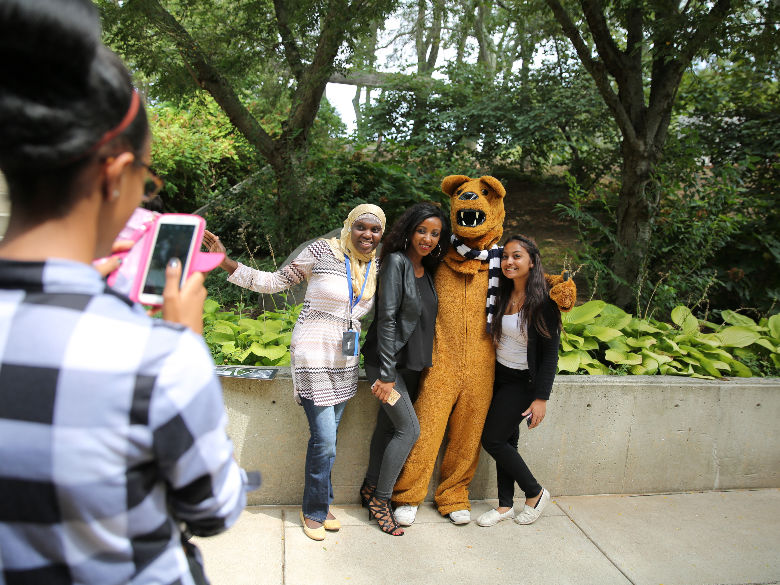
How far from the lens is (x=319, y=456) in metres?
3.29

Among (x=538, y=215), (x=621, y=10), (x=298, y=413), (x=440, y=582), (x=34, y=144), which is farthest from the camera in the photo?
(x=538, y=215)

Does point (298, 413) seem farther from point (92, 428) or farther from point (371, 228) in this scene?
point (92, 428)

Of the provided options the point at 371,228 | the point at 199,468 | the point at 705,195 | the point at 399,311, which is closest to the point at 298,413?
the point at 399,311

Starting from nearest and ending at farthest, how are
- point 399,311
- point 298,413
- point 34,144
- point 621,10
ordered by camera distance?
point 34,144, point 399,311, point 298,413, point 621,10

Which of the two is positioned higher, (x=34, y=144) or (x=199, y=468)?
(x=34, y=144)

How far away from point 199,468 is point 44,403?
253 mm

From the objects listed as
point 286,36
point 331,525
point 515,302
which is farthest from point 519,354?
point 286,36

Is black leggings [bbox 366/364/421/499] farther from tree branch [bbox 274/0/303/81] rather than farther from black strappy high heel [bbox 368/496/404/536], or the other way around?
tree branch [bbox 274/0/303/81]

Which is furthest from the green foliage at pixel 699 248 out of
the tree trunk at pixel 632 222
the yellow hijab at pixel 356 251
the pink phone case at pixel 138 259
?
the pink phone case at pixel 138 259

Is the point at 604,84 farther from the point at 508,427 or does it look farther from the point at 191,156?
the point at 191,156

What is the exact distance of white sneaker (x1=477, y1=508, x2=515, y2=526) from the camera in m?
3.64

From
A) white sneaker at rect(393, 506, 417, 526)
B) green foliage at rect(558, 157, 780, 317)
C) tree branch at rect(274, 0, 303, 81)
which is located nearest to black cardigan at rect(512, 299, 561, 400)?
white sneaker at rect(393, 506, 417, 526)

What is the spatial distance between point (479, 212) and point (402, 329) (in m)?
0.82

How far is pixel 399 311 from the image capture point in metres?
3.30
